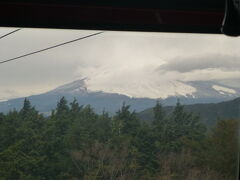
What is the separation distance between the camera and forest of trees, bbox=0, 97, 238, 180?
4156 mm

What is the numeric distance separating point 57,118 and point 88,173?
79cm

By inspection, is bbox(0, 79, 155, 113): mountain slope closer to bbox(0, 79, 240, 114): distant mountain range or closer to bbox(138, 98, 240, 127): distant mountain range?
bbox(0, 79, 240, 114): distant mountain range

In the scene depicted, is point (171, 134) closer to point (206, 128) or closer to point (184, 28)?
point (206, 128)

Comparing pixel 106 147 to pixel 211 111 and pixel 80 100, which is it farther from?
pixel 211 111

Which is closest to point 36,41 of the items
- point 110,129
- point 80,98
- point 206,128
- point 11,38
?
point 11,38

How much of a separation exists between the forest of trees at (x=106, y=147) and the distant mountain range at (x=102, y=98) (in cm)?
8

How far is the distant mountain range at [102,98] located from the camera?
4281 millimetres

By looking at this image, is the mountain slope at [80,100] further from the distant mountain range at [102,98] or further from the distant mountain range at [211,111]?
the distant mountain range at [211,111]

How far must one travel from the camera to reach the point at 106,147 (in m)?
4.37

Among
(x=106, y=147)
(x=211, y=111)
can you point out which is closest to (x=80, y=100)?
(x=106, y=147)

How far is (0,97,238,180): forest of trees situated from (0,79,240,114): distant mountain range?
0.08m

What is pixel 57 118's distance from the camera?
4.39m

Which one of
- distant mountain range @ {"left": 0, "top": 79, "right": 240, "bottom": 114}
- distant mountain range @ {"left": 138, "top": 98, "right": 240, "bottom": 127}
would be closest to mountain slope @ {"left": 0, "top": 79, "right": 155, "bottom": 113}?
distant mountain range @ {"left": 0, "top": 79, "right": 240, "bottom": 114}

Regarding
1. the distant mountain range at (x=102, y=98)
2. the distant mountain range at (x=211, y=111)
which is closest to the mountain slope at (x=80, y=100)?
the distant mountain range at (x=102, y=98)
